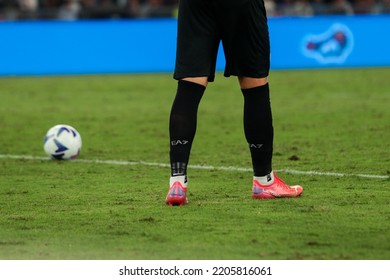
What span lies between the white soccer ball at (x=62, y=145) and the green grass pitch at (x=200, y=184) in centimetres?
18

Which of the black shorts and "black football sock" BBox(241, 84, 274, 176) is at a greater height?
the black shorts

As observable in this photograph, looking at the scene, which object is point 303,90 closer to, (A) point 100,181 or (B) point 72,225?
(A) point 100,181

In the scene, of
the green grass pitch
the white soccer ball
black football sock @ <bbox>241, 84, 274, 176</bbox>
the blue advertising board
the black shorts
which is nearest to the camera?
the green grass pitch

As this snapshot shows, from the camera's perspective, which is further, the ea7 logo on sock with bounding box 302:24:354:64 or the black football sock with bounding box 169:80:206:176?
the ea7 logo on sock with bounding box 302:24:354:64

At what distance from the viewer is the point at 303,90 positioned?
18.4 meters

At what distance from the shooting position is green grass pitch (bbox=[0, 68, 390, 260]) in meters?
6.11

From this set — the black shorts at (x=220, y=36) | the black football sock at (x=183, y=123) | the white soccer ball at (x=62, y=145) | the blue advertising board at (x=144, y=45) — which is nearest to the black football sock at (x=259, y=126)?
the black shorts at (x=220, y=36)

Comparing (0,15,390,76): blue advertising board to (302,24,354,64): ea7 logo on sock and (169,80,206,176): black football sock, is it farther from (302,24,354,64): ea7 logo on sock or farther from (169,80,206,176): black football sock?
(169,80,206,176): black football sock

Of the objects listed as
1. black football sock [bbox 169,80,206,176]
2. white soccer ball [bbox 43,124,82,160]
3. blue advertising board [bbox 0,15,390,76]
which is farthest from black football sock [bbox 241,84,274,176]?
blue advertising board [bbox 0,15,390,76]

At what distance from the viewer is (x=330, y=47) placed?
73.5 ft

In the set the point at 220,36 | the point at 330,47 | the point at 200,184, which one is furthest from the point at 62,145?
the point at 330,47

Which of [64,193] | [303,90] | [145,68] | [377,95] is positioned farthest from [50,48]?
[64,193]

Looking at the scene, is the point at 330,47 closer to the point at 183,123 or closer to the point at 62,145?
the point at 62,145

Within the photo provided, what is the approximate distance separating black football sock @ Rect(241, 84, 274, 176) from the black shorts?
8.1 inches
